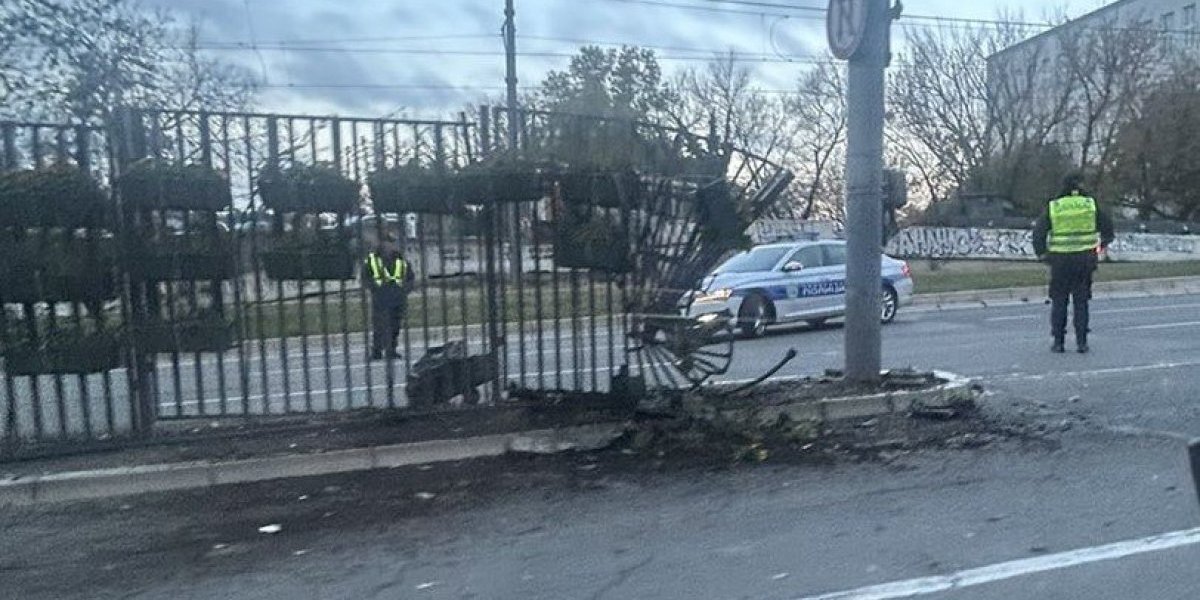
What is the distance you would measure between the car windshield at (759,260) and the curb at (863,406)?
7.55 m

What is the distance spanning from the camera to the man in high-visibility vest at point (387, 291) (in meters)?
7.76

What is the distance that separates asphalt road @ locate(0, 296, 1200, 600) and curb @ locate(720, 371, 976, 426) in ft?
2.40

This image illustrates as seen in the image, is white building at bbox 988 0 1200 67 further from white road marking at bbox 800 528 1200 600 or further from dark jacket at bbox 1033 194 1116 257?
white road marking at bbox 800 528 1200 600

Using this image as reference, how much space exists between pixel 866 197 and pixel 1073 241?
3487 millimetres

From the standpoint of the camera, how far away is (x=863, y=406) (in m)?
8.41

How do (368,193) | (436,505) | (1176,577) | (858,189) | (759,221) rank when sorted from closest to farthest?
(1176,577) < (436,505) < (368,193) < (759,221) < (858,189)

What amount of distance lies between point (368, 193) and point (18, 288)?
7.76 feet

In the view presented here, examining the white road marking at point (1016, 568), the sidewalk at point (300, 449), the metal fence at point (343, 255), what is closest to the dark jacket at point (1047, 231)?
the metal fence at point (343, 255)

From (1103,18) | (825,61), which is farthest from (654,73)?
(1103,18)

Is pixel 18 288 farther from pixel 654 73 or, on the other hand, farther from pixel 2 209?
pixel 654 73

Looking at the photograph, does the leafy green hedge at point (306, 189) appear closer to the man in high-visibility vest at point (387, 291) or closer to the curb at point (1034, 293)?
the man in high-visibility vest at point (387, 291)

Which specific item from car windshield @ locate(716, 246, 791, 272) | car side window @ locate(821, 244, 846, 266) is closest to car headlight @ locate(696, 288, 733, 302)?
car windshield @ locate(716, 246, 791, 272)

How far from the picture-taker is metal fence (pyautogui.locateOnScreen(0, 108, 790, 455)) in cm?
714

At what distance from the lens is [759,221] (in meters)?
8.34
